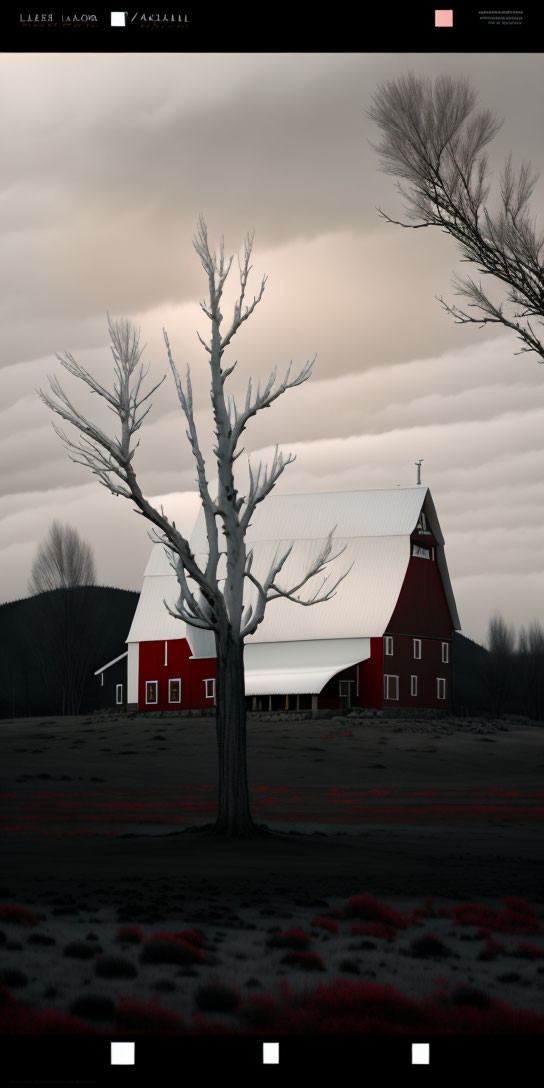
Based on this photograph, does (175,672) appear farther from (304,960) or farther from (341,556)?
(304,960)

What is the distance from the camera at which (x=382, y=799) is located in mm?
33344

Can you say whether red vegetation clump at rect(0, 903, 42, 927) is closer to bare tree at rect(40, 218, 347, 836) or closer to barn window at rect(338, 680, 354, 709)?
bare tree at rect(40, 218, 347, 836)

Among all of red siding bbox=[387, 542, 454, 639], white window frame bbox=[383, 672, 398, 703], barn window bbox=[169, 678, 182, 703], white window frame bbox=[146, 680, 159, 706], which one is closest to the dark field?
white window frame bbox=[383, 672, 398, 703]

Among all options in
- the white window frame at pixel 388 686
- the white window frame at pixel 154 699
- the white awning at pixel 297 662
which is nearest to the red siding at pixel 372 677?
the white window frame at pixel 388 686

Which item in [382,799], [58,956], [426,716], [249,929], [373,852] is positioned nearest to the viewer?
[58,956]

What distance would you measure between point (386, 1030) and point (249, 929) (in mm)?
4995

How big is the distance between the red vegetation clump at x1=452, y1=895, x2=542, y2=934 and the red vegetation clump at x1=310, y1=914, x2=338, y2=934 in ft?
5.24

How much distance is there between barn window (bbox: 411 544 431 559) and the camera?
201ft

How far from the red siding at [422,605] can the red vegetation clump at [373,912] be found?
148 ft

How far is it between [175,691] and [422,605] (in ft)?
43.0

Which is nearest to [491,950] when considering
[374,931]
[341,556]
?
[374,931]

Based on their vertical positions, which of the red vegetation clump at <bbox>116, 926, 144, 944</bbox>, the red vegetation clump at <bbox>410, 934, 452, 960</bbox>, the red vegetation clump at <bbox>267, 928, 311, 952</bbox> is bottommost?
the red vegetation clump at <bbox>410, 934, 452, 960</bbox>

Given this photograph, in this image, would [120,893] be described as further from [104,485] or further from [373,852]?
[104,485]
